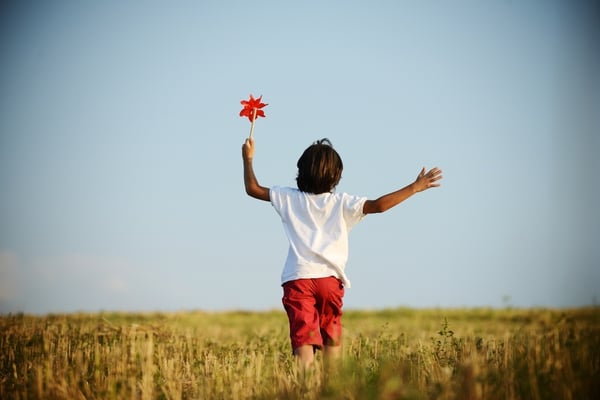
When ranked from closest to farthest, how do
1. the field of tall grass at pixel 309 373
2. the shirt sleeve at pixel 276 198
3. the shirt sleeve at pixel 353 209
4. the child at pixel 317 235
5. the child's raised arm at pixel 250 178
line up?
the field of tall grass at pixel 309 373
the child at pixel 317 235
the shirt sleeve at pixel 353 209
the shirt sleeve at pixel 276 198
the child's raised arm at pixel 250 178

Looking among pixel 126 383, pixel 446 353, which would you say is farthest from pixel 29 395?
pixel 446 353

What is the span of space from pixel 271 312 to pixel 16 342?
15811 mm

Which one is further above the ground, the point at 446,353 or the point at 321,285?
the point at 321,285

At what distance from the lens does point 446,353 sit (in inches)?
285

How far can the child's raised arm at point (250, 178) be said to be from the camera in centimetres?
688

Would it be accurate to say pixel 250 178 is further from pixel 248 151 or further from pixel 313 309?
pixel 313 309

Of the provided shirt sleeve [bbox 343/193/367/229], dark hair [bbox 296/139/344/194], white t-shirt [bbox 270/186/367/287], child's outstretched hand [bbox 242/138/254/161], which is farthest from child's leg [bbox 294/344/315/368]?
child's outstretched hand [bbox 242/138/254/161]

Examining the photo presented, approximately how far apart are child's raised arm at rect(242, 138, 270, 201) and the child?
0.4 inches

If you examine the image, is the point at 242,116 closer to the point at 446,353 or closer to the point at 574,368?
the point at 446,353

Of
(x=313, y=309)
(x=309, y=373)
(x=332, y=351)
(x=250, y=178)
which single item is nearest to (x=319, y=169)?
(x=250, y=178)

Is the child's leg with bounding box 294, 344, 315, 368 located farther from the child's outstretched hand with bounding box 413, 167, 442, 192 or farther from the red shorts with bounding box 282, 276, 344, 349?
the child's outstretched hand with bounding box 413, 167, 442, 192

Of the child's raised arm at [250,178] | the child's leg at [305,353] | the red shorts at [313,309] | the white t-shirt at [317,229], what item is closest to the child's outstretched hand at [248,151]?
the child's raised arm at [250,178]

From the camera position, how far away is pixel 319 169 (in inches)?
262

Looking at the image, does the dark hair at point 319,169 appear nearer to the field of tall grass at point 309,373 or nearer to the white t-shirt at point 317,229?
the white t-shirt at point 317,229
